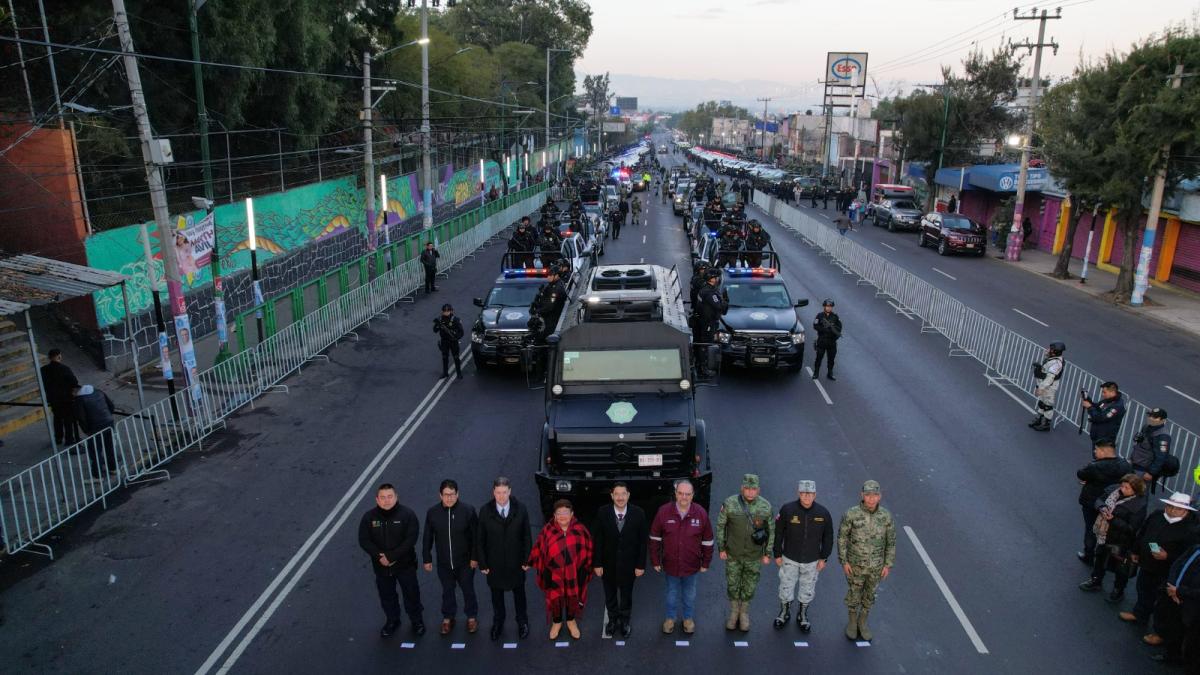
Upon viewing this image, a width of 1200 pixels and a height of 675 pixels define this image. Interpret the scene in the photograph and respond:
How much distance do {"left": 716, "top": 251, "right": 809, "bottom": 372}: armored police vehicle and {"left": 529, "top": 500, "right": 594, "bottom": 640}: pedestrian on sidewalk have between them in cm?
843

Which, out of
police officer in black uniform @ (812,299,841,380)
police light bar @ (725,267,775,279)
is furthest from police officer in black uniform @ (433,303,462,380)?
police officer in black uniform @ (812,299,841,380)

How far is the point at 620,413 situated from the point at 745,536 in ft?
8.87

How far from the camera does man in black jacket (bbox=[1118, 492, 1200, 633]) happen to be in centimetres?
720

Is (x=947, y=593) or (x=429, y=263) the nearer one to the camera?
(x=947, y=593)

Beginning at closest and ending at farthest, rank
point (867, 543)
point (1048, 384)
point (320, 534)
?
point (867, 543) < point (320, 534) < point (1048, 384)

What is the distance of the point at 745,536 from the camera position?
7121mm

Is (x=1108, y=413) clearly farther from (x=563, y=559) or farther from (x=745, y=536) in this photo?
(x=563, y=559)

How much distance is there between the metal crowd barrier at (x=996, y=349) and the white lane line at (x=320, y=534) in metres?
10.9

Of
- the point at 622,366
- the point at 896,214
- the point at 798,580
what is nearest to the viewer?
the point at 798,580

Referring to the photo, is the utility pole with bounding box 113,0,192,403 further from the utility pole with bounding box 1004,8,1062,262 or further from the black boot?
the utility pole with bounding box 1004,8,1062,262

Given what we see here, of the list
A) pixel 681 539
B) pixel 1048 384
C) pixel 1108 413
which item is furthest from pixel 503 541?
pixel 1048 384

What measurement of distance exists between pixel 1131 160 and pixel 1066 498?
1637cm

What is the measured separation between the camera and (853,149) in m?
89.1

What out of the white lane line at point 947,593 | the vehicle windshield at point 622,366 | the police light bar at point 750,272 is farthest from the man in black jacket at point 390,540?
the police light bar at point 750,272
